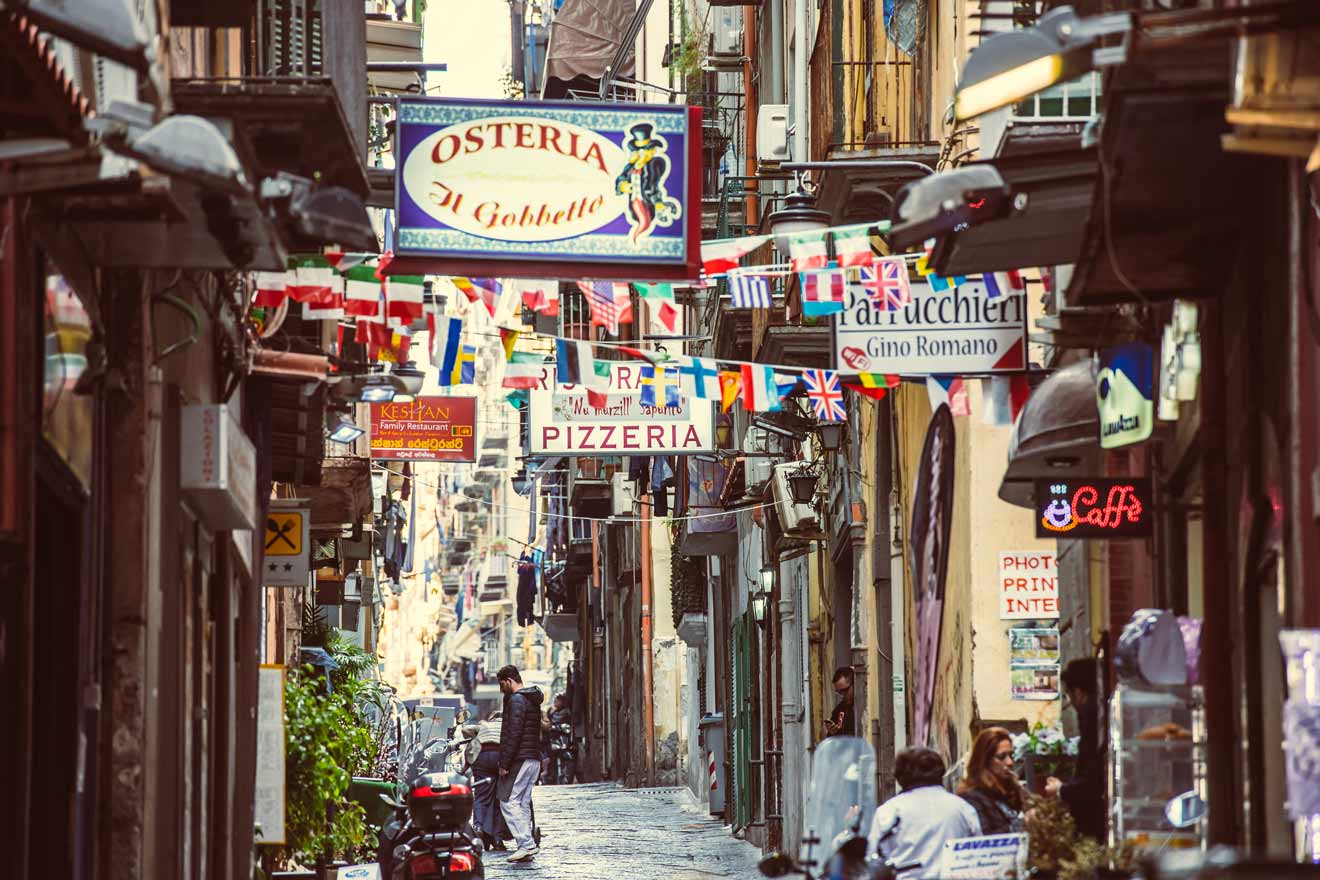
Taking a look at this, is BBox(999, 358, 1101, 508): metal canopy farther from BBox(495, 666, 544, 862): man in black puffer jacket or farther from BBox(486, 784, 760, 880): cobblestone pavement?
BBox(495, 666, 544, 862): man in black puffer jacket

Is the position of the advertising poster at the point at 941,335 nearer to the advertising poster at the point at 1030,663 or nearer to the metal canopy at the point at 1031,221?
the advertising poster at the point at 1030,663

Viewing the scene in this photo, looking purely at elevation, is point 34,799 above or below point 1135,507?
below

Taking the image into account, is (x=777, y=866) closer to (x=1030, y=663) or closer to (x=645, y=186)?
(x=645, y=186)

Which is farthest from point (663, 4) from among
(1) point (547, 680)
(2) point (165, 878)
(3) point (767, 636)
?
(1) point (547, 680)

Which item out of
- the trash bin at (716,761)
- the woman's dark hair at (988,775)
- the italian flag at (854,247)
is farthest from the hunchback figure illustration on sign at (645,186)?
the trash bin at (716,761)

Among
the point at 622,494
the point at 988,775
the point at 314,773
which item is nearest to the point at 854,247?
the point at 988,775

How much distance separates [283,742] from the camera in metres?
14.1

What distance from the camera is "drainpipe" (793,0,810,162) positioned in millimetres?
21500

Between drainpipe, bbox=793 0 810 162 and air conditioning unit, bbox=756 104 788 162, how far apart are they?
11 cm

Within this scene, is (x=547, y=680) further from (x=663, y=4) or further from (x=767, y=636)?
(x=767, y=636)

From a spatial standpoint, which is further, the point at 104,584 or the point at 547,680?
the point at 547,680

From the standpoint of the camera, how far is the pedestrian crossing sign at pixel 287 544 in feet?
57.8

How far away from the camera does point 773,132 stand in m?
22.1

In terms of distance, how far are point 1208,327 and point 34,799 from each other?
499cm
